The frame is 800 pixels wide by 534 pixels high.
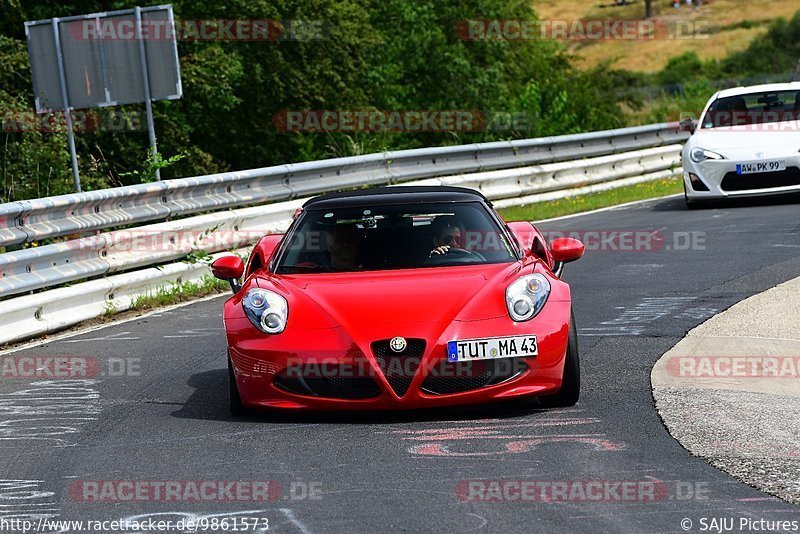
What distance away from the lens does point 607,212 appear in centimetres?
1803

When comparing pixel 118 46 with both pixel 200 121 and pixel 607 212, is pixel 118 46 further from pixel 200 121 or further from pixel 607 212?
pixel 200 121

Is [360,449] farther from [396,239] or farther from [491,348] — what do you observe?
[396,239]

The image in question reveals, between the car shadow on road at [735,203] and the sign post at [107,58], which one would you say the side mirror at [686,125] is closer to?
the car shadow on road at [735,203]

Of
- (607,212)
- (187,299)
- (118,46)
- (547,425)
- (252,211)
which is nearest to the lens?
(547,425)

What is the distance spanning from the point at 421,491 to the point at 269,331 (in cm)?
180

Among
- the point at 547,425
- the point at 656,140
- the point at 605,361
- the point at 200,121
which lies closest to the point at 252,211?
the point at 605,361

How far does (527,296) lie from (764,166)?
421 inches

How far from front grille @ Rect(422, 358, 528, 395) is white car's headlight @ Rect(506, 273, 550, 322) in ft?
0.82

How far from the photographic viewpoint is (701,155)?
668 inches

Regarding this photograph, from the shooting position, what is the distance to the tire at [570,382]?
6.69 meters

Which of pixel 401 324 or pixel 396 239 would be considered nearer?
pixel 401 324
